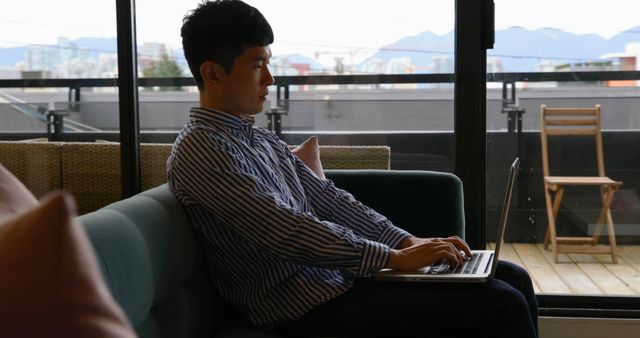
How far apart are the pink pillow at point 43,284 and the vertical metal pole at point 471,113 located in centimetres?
253

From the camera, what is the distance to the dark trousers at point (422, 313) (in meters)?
1.96

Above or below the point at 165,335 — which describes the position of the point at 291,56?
above

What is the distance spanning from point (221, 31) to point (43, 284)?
1391 millimetres

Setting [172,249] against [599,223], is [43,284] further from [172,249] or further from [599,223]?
[599,223]

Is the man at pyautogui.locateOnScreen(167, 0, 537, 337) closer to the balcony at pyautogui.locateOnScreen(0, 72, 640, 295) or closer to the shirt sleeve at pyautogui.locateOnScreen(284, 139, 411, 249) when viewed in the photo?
the shirt sleeve at pyautogui.locateOnScreen(284, 139, 411, 249)

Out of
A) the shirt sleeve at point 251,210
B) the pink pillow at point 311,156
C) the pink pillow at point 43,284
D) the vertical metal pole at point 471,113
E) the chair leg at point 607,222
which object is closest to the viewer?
the pink pillow at point 43,284

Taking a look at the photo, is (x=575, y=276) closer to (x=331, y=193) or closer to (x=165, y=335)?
(x=331, y=193)

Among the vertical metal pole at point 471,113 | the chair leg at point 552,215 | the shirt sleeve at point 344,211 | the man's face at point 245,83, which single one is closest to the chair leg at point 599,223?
the chair leg at point 552,215

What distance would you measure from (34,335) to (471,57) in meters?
2.57

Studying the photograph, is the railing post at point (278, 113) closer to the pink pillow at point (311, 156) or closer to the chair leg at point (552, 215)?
the pink pillow at point (311, 156)

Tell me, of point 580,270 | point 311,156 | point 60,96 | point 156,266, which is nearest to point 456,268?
point 311,156

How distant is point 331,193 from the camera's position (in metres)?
2.43

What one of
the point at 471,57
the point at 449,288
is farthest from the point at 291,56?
the point at 449,288

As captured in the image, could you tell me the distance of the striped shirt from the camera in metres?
1.90
